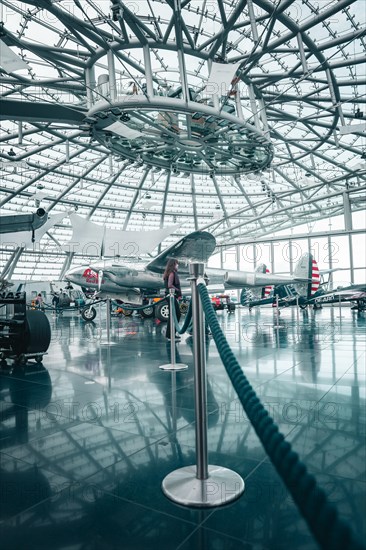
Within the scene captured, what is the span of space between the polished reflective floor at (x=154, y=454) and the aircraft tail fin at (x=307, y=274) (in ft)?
48.0

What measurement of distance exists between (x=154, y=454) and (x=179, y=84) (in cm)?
1876

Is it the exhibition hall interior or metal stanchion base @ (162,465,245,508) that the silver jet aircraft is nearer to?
the exhibition hall interior

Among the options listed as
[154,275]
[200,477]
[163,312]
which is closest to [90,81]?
[154,275]

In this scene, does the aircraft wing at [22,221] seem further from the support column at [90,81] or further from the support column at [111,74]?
the support column at [90,81]

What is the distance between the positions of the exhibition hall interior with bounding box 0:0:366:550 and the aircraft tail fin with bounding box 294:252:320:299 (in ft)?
0.38

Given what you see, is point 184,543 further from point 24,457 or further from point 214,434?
point 24,457

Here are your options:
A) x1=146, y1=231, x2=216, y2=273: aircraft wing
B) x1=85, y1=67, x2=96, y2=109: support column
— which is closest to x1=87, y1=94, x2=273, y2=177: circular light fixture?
x1=85, y1=67, x2=96, y2=109: support column

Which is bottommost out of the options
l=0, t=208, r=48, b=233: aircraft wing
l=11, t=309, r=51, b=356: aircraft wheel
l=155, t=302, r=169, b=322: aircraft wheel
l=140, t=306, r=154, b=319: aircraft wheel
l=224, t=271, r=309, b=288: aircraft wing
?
l=140, t=306, r=154, b=319: aircraft wheel

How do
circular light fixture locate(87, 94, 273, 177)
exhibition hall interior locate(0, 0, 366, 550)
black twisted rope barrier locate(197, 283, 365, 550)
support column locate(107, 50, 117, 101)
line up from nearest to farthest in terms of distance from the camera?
1. black twisted rope barrier locate(197, 283, 365, 550)
2. exhibition hall interior locate(0, 0, 366, 550)
3. support column locate(107, 50, 117, 101)
4. circular light fixture locate(87, 94, 273, 177)

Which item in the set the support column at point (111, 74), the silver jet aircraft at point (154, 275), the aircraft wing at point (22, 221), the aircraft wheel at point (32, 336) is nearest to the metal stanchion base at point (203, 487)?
the aircraft wing at point (22, 221)

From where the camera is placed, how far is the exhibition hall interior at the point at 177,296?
203 cm

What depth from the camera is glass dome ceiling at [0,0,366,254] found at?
12.6m

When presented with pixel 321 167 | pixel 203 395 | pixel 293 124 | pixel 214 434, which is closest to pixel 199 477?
pixel 203 395

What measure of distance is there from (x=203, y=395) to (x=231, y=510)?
0.68 metres
